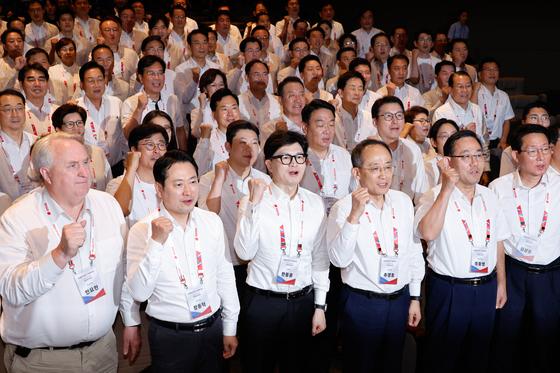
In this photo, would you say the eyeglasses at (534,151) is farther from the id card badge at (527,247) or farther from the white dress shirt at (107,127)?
the white dress shirt at (107,127)

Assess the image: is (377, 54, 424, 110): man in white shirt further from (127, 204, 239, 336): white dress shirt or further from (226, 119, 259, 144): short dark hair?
(127, 204, 239, 336): white dress shirt

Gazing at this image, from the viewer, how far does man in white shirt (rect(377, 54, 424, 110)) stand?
21.3ft

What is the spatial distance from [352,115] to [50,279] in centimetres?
364

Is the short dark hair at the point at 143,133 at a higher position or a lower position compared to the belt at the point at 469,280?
higher

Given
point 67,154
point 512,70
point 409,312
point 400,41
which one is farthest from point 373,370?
point 512,70

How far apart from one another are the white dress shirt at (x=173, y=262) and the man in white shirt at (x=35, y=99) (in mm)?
2885

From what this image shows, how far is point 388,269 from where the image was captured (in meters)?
3.18

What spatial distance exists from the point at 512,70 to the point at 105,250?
8582 mm

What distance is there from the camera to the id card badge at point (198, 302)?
2775mm

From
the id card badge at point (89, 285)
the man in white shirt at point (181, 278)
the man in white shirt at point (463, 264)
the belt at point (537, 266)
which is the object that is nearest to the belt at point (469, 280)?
the man in white shirt at point (463, 264)

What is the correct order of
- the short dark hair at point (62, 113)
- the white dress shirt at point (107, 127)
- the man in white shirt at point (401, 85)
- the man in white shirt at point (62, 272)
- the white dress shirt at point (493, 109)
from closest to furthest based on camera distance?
the man in white shirt at point (62, 272)
the short dark hair at point (62, 113)
the white dress shirt at point (107, 127)
the man in white shirt at point (401, 85)
the white dress shirt at point (493, 109)

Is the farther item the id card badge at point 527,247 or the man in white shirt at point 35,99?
the man in white shirt at point 35,99

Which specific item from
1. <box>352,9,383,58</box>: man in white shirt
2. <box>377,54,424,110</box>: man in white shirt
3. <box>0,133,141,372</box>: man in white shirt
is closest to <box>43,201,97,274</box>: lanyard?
<box>0,133,141,372</box>: man in white shirt

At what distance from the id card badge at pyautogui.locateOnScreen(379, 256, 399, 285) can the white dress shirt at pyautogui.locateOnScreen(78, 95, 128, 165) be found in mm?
3026
